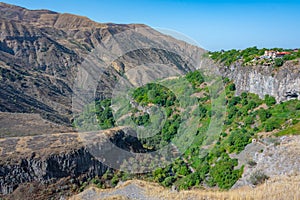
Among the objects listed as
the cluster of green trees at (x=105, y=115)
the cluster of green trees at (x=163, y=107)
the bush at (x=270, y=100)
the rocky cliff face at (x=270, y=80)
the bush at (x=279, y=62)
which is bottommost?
the cluster of green trees at (x=105, y=115)

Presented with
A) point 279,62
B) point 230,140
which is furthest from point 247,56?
point 230,140

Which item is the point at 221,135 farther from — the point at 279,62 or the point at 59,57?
the point at 59,57

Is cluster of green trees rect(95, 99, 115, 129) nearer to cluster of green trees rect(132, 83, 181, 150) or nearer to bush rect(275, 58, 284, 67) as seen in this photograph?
cluster of green trees rect(132, 83, 181, 150)

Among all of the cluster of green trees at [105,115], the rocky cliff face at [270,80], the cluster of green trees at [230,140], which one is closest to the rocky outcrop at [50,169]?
the cluster of green trees at [230,140]

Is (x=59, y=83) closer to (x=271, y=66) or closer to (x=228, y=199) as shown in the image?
(x=271, y=66)

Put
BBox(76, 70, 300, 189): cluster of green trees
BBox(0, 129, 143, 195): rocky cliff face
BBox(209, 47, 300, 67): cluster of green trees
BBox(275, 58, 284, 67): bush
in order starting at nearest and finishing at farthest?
1. BBox(0, 129, 143, 195): rocky cliff face
2. BBox(76, 70, 300, 189): cluster of green trees
3. BBox(275, 58, 284, 67): bush
4. BBox(209, 47, 300, 67): cluster of green trees

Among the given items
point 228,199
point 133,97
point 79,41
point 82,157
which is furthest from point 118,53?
point 228,199

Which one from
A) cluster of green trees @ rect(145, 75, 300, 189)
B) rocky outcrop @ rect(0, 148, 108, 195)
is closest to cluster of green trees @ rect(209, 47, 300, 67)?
cluster of green trees @ rect(145, 75, 300, 189)

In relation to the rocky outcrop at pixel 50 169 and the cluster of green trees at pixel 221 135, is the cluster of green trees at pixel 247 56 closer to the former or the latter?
the cluster of green trees at pixel 221 135
